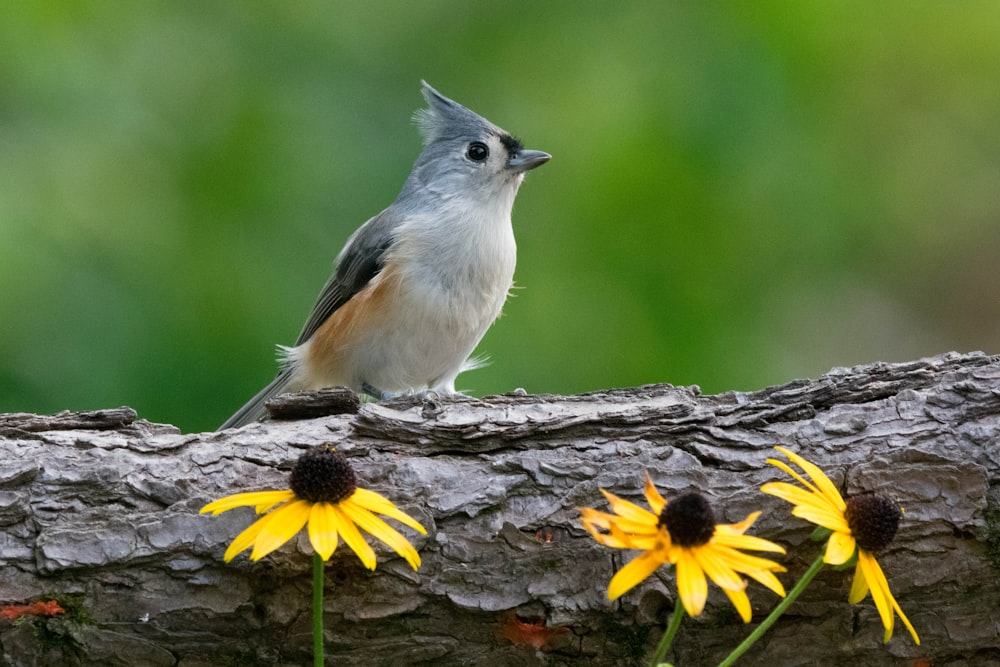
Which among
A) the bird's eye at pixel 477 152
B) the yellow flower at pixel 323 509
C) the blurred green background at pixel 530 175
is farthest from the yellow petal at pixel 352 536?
the bird's eye at pixel 477 152

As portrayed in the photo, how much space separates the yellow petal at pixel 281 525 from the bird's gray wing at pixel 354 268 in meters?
1.92

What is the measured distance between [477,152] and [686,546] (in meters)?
2.53

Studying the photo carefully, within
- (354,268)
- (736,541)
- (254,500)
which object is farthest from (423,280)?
(736,541)

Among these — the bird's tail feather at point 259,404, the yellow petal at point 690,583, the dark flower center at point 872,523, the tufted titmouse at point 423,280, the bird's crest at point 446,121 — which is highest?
the bird's crest at point 446,121

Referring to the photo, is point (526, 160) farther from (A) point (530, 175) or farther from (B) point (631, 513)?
(B) point (631, 513)

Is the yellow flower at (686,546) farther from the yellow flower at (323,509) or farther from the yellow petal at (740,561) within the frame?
the yellow flower at (323,509)

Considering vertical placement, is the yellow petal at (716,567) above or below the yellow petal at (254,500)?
below

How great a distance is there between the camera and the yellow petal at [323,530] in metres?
1.47

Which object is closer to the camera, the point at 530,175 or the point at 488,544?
the point at 488,544

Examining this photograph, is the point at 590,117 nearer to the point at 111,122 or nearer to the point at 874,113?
the point at 874,113

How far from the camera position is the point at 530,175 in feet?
12.6

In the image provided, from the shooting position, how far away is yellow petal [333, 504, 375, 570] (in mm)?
1496

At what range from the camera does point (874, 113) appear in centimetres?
382

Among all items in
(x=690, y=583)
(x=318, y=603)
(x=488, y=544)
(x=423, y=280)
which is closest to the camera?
(x=690, y=583)
